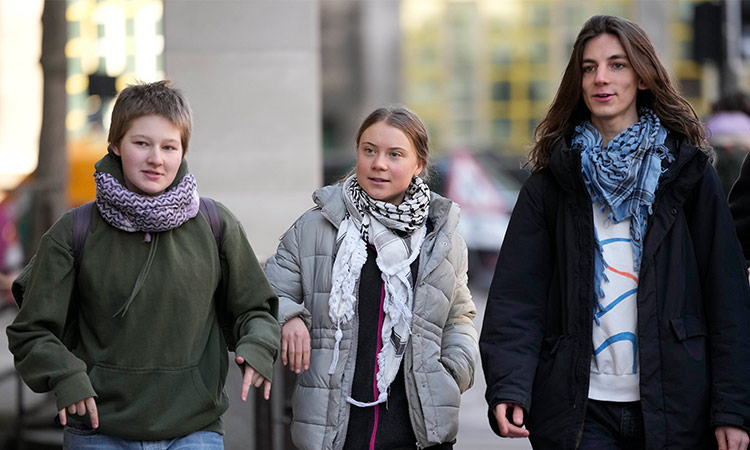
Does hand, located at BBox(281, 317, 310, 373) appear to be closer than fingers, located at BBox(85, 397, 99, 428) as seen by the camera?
No

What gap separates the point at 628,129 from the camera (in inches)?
138

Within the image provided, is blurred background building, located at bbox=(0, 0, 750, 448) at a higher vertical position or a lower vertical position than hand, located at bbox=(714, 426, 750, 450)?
higher

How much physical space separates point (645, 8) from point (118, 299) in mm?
26276

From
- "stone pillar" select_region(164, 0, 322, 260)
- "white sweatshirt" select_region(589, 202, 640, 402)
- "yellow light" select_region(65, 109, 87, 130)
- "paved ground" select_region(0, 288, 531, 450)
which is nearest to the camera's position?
"white sweatshirt" select_region(589, 202, 640, 402)

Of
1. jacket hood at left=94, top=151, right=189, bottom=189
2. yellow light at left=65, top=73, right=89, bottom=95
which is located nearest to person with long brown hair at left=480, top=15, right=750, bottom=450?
jacket hood at left=94, top=151, right=189, bottom=189

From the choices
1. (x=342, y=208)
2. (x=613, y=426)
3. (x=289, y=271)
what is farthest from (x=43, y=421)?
(x=613, y=426)

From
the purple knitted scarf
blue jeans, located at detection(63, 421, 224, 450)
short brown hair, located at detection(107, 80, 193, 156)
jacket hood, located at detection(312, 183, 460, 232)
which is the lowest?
blue jeans, located at detection(63, 421, 224, 450)

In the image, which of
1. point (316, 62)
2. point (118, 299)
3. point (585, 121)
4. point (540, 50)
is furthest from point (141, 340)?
point (540, 50)

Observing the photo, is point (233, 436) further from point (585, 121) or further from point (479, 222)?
point (479, 222)

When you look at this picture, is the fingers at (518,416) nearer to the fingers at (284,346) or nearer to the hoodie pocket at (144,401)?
the fingers at (284,346)

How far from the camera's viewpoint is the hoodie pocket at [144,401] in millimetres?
3291

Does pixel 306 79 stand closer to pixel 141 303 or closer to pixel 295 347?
pixel 295 347

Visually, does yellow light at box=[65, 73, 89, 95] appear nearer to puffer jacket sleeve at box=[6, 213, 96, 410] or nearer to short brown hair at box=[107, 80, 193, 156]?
short brown hair at box=[107, 80, 193, 156]

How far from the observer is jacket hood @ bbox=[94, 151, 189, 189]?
3.37 meters
